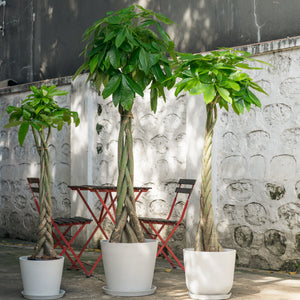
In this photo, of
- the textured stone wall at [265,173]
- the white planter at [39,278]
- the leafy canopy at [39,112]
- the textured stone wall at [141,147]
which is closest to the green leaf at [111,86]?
the leafy canopy at [39,112]

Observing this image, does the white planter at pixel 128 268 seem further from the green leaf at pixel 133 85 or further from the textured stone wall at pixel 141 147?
the textured stone wall at pixel 141 147

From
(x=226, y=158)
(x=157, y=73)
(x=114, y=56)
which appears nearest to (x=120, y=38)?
(x=114, y=56)

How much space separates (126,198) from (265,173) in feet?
5.37

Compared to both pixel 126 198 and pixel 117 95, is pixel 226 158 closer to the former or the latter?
pixel 126 198

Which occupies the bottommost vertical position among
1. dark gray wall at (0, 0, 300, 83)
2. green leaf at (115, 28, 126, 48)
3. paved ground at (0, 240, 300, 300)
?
paved ground at (0, 240, 300, 300)

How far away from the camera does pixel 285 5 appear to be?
5.64 metres

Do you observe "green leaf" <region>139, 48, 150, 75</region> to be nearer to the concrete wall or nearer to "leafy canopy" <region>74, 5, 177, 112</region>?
"leafy canopy" <region>74, 5, 177, 112</region>

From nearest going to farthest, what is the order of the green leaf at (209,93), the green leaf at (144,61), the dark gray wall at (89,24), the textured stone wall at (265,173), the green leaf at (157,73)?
1. the green leaf at (209,93)
2. the green leaf at (144,61)
3. the green leaf at (157,73)
4. the textured stone wall at (265,173)
5. the dark gray wall at (89,24)

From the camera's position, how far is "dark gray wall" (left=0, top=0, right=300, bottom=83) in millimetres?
5793

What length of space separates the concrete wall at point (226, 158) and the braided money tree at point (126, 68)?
4.36ft

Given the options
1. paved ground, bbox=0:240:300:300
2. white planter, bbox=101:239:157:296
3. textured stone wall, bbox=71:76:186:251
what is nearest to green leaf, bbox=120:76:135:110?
white planter, bbox=101:239:157:296

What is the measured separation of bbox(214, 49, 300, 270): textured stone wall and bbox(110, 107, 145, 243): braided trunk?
1.49 m

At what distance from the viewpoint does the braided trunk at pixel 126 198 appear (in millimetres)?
4566

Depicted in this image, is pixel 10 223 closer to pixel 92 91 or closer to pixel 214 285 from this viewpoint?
pixel 92 91
